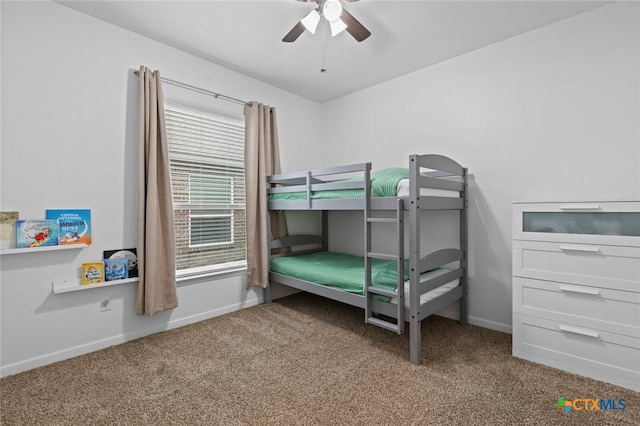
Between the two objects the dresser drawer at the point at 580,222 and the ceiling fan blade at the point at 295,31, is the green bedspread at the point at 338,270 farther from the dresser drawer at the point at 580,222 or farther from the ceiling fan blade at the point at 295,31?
the ceiling fan blade at the point at 295,31

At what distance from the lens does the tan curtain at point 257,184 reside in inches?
125

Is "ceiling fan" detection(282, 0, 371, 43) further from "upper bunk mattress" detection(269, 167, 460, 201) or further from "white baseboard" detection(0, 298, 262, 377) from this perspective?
"white baseboard" detection(0, 298, 262, 377)

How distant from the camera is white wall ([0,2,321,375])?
1.99 m

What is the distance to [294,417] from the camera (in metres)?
1.57

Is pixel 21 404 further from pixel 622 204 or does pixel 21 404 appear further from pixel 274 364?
pixel 622 204

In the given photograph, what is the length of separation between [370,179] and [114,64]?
226 cm

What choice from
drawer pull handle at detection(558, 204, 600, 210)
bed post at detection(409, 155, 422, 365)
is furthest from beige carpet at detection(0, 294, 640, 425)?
drawer pull handle at detection(558, 204, 600, 210)

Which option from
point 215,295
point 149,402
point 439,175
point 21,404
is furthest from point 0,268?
point 439,175

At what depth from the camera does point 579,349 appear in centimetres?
192

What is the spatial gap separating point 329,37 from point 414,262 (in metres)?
1.96

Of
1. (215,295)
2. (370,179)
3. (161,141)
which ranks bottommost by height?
(215,295)

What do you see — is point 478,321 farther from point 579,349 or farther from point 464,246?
point 579,349

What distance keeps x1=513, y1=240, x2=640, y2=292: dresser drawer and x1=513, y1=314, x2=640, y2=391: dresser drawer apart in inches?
12.1

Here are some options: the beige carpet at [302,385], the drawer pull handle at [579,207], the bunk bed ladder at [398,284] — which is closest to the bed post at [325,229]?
the beige carpet at [302,385]
